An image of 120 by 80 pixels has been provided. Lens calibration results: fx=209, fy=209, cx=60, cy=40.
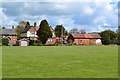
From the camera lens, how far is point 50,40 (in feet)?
277

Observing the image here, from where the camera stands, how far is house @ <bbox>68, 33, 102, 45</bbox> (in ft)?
297

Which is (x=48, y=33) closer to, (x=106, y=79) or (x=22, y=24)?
(x=22, y=24)

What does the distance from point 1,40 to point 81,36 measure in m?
39.9

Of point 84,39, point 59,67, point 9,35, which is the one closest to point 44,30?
point 9,35

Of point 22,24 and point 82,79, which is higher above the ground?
point 22,24

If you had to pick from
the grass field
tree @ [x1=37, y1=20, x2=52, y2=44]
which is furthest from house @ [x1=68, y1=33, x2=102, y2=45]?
the grass field

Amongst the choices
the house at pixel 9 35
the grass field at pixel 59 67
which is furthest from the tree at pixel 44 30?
Answer: the grass field at pixel 59 67

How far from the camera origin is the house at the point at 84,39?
90500 mm

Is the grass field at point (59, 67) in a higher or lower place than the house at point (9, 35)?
lower

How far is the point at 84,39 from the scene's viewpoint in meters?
93.0

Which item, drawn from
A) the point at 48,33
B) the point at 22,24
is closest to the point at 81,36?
the point at 48,33

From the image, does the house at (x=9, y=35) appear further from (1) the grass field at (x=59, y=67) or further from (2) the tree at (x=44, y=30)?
(1) the grass field at (x=59, y=67)

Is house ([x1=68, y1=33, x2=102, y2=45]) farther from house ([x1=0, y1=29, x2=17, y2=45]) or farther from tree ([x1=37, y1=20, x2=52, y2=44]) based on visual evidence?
house ([x1=0, y1=29, x2=17, y2=45])

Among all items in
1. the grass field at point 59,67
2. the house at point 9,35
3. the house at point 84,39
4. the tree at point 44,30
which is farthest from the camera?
the house at point 84,39
